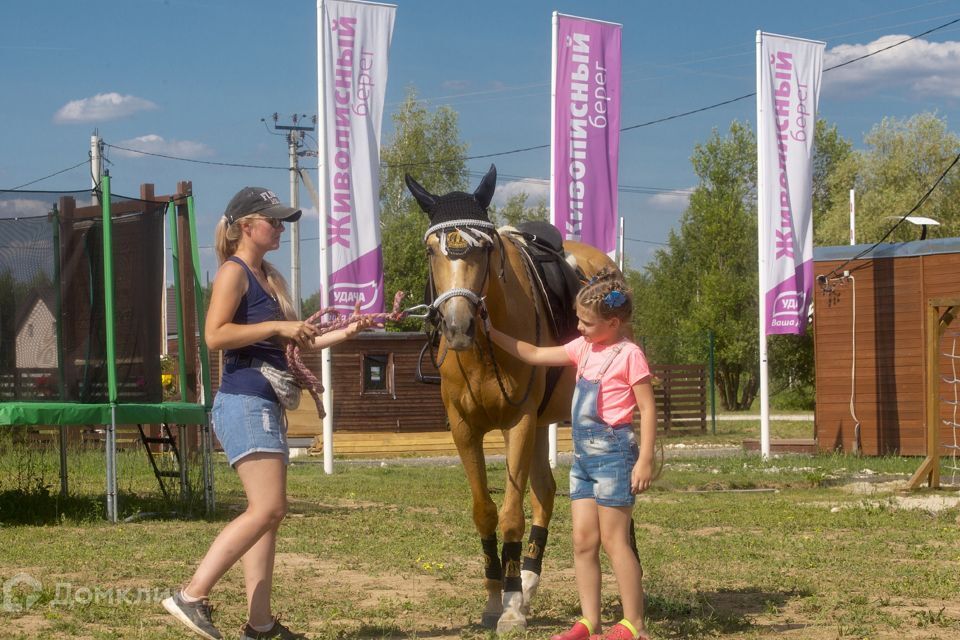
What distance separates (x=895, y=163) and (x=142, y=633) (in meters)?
48.8

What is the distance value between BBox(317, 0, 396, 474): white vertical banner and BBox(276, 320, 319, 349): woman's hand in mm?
11340

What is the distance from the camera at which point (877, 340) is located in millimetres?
19203

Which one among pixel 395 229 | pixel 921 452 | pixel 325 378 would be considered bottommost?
pixel 921 452

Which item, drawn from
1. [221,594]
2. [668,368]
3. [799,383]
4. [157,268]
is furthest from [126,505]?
[799,383]

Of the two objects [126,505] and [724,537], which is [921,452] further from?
[126,505]

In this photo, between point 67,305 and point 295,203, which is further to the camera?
point 295,203

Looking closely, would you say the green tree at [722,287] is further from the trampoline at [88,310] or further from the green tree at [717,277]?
the trampoline at [88,310]

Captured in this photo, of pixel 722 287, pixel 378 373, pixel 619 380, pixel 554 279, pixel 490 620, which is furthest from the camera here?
pixel 722 287

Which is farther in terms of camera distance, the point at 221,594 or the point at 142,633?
the point at 221,594

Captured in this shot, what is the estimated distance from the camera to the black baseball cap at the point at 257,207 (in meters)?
5.19

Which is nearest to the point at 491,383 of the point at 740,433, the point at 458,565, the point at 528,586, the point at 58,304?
the point at 528,586

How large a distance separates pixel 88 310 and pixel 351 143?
6.81 meters

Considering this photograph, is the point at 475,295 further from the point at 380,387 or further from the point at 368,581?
the point at 380,387

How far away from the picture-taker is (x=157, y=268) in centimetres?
1114
